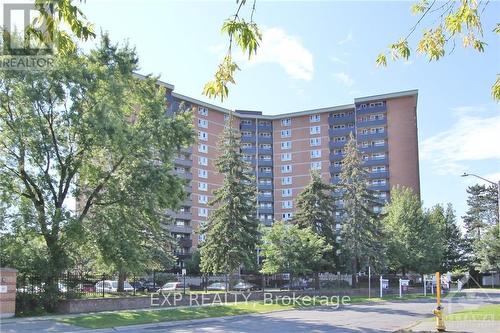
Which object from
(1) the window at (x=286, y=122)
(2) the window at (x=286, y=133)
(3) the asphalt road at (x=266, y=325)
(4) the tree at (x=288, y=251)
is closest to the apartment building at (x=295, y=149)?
(2) the window at (x=286, y=133)

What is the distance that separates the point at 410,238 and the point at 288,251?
81.4 ft

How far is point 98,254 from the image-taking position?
28781mm

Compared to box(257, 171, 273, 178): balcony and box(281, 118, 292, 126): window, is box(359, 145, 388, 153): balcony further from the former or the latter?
box(257, 171, 273, 178): balcony

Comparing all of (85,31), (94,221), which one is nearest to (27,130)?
A: (94,221)

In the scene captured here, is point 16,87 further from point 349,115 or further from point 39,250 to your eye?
point 349,115

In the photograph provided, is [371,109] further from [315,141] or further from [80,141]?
[80,141]

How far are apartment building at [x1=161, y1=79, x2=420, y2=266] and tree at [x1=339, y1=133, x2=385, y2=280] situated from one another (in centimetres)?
3579

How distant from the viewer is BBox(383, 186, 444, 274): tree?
192 ft

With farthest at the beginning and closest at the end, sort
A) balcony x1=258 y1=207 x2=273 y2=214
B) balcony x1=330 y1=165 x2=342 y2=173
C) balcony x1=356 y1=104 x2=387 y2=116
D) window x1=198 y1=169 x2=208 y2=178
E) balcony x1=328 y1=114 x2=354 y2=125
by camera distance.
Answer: balcony x1=258 y1=207 x2=273 y2=214 → balcony x1=328 y1=114 x2=354 y2=125 → balcony x1=330 y1=165 x2=342 y2=173 → balcony x1=356 y1=104 x2=387 y2=116 → window x1=198 y1=169 x2=208 y2=178

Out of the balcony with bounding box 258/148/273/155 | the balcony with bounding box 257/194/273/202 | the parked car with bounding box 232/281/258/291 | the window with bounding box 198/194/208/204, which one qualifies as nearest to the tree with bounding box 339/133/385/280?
the parked car with bounding box 232/281/258/291

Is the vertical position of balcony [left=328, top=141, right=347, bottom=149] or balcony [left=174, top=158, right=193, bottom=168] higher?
balcony [left=328, top=141, right=347, bottom=149]

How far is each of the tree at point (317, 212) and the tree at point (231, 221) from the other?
7690mm

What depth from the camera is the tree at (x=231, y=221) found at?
42625 mm

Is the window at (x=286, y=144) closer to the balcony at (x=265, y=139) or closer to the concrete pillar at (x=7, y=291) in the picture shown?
the balcony at (x=265, y=139)
